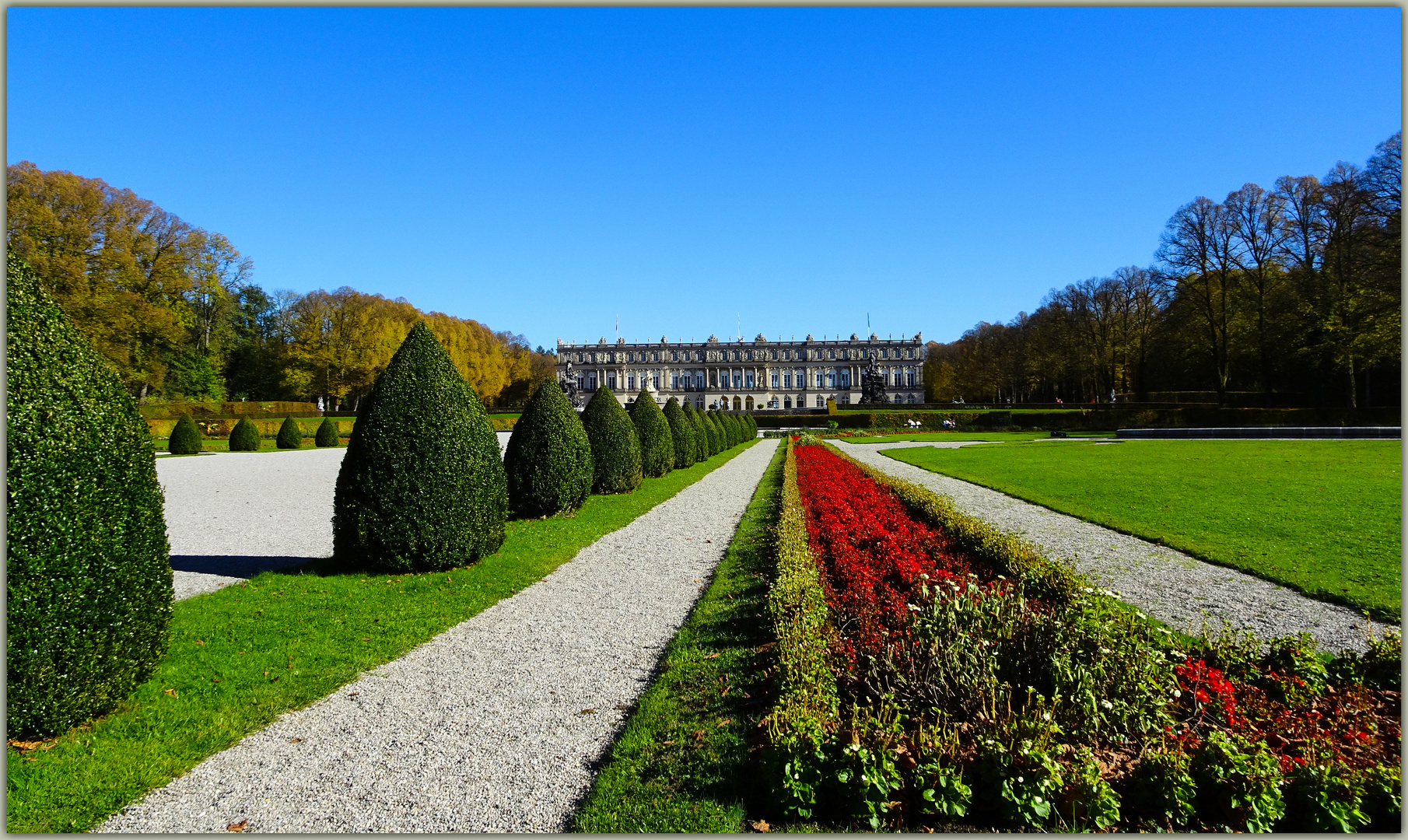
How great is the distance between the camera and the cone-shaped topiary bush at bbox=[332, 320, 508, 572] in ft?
21.6

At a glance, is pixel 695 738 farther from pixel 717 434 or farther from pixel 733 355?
pixel 733 355

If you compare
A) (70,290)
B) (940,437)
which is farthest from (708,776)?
(940,437)

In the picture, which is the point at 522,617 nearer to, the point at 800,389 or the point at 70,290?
the point at 70,290

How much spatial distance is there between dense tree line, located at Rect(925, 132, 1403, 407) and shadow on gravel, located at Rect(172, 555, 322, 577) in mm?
30620

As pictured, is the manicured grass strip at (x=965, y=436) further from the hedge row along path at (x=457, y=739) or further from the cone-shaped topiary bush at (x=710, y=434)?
the hedge row along path at (x=457, y=739)

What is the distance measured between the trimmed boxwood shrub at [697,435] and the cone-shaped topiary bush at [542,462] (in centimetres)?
1020

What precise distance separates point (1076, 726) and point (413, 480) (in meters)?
5.56

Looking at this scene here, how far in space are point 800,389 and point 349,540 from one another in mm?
90202

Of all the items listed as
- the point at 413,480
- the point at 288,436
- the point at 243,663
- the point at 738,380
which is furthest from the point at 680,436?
the point at 738,380

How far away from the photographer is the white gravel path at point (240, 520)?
7461 millimetres

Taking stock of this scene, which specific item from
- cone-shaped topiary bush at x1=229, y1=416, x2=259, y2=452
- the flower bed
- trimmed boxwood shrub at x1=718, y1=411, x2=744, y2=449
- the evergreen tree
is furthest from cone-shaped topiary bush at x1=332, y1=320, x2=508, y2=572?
cone-shaped topiary bush at x1=229, y1=416, x2=259, y2=452

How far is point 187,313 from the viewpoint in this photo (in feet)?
Answer: 112

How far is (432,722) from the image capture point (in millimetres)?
3650

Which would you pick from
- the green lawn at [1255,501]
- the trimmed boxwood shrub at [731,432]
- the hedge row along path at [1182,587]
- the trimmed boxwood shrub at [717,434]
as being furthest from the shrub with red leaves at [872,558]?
the trimmed boxwood shrub at [731,432]
